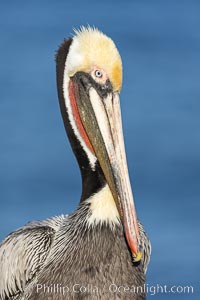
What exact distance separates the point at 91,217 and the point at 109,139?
2.08ft

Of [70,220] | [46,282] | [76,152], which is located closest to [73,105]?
[76,152]

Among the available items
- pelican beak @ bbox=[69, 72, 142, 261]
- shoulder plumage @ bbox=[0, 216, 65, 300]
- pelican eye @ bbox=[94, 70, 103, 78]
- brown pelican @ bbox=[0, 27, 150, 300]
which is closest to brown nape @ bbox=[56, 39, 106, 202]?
brown pelican @ bbox=[0, 27, 150, 300]

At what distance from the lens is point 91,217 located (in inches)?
280

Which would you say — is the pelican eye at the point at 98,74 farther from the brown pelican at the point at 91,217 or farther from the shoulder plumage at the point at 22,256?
the shoulder plumage at the point at 22,256

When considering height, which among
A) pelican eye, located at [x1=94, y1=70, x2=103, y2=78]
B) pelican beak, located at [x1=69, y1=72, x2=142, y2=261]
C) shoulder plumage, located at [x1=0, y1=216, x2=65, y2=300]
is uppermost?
pelican eye, located at [x1=94, y1=70, x2=103, y2=78]

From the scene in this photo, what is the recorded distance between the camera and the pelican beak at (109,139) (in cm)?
680

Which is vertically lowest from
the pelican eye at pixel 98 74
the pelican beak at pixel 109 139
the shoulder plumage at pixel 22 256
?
the shoulder plumage at pixel 22 256

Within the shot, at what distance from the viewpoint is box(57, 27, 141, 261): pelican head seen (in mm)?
6812

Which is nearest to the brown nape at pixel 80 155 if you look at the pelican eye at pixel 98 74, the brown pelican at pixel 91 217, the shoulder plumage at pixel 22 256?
the brown pelican at pixel 91 217

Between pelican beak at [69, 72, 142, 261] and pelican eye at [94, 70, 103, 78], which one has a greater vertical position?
Result: pelican eye at [94, 70, 103, 78]

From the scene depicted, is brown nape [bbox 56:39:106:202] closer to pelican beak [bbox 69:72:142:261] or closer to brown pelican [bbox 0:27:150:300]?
brown pelican [bbox 0:27:150:300]

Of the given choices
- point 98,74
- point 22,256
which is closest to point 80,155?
point 98,74

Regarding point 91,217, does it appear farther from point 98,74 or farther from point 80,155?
point 98,74

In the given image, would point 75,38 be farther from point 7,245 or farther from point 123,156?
point 7,245
